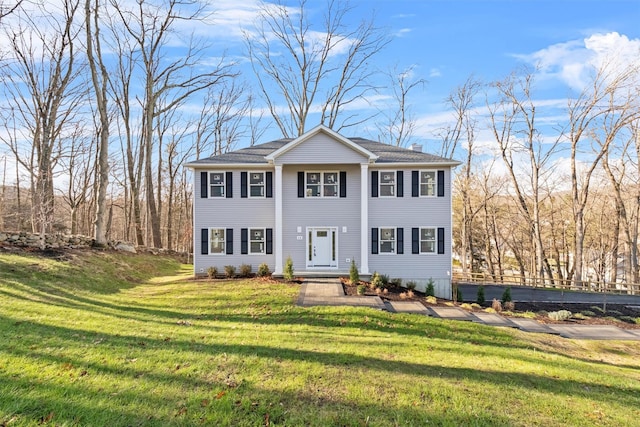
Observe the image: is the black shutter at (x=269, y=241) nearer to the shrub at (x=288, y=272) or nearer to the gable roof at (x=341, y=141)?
the shrub at (x=288, y=272)

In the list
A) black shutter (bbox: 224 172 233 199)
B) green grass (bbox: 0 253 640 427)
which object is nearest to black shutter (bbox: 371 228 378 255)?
green grass (bbox: 0 253 640 427)

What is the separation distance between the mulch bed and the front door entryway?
150cm

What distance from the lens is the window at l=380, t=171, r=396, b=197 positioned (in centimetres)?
1542

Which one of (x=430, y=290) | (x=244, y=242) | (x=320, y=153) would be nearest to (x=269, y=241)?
(x=244, y=242)

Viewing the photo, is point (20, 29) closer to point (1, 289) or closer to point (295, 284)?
point (1, 289)

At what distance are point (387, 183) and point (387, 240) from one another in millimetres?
2662

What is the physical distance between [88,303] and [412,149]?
1551 cm

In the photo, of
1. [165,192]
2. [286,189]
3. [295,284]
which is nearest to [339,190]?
[286,189]

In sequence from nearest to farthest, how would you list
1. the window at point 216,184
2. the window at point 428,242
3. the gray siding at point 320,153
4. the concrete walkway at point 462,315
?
the concrete walkway at point 462,315, the gray siding at point 320,153, the window at point 428,242, the window at point 216,184

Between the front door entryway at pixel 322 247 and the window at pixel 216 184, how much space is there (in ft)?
14.9

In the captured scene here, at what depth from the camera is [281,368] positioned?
200 inches

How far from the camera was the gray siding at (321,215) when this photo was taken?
50.4ft

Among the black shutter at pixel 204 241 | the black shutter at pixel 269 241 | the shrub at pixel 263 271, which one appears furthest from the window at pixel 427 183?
Answer: the black shutter at pixel 204 241

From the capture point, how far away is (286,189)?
15.5 metres
